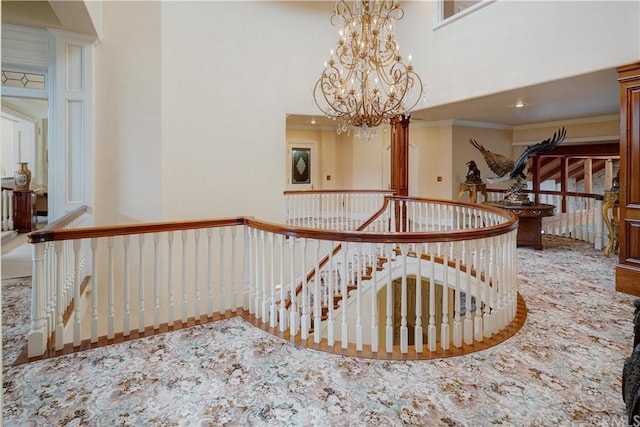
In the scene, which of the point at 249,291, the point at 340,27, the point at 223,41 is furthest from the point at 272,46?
the point at 249,291

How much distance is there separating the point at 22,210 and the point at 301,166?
19.5ft

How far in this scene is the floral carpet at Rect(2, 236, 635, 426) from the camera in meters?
2.10

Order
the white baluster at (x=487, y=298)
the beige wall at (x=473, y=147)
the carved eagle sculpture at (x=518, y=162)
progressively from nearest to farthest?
the white baluster at (x=487, y=298) → the carved eagle sculpture at (x=518, y=162) → the beige wall at (x=473, y=147)

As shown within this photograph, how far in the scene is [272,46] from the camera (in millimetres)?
6289

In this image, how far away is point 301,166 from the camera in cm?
981

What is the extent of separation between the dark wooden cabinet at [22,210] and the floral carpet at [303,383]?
4157 mm

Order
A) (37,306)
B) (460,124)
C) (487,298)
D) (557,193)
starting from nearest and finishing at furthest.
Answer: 1. (37,306)
2. (487,298)
3. (557,193)
4. (460,124)

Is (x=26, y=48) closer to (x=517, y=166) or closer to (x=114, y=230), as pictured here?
(x=114, y=230)

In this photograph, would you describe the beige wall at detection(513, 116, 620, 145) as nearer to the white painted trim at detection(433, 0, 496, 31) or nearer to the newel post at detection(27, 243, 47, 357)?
the white painted trim at detection(433, 0, 496, 31)

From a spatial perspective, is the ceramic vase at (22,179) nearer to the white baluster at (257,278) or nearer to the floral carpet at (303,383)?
the floral carpet at (303,383)

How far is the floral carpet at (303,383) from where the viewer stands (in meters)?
2.10

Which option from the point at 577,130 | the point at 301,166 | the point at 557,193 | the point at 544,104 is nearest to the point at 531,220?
the point at 557,193

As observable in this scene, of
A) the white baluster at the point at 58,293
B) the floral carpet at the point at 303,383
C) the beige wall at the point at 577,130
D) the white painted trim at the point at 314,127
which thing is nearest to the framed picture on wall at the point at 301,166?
the white painted trim at the point at 314,127

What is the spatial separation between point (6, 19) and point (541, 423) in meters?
6.49
